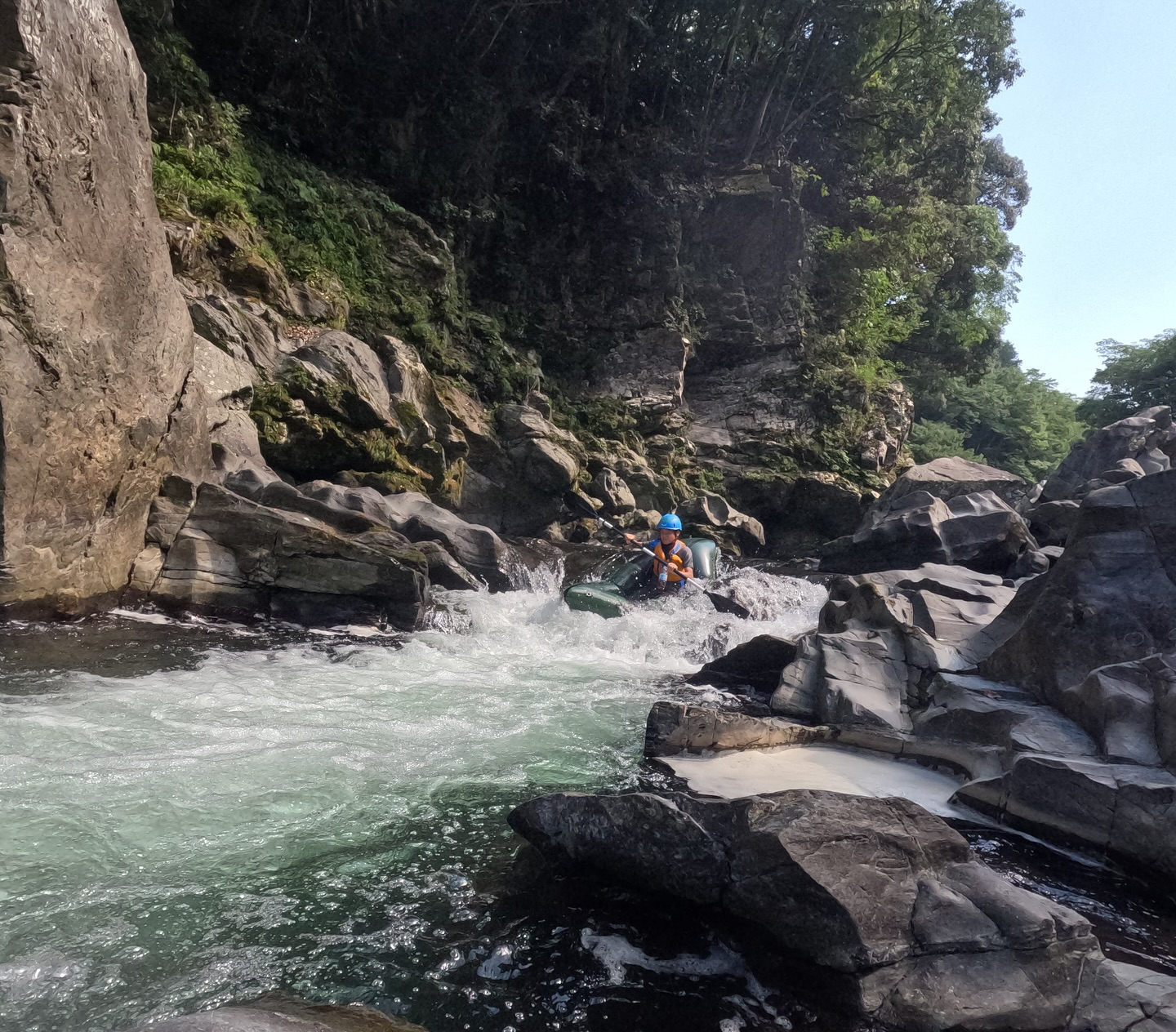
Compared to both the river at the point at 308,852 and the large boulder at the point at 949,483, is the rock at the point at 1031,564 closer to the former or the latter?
the large boulder at the point at 949,483

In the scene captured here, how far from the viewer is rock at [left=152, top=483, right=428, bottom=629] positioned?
7066mm

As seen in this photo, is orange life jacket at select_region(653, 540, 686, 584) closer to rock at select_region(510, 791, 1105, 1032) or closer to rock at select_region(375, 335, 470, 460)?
rock at select_region(375, 335, 470, 460)

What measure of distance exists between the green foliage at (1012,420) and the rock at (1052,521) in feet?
62.7

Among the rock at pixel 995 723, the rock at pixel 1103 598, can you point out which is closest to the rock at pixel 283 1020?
the rock at pixel 995 723

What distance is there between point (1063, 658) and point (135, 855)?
5.10 m

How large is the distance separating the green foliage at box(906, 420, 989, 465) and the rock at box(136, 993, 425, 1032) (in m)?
26.5

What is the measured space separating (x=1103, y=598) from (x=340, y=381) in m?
9.50

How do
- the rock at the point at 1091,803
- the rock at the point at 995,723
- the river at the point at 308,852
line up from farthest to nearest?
the rock at the point at 995,723 < the rock at the point at 1091,803 < the river at the point at 308,852

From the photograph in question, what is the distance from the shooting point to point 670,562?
33.8 ft

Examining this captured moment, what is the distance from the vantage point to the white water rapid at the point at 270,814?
2301 millimetres

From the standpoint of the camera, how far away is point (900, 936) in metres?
2.30

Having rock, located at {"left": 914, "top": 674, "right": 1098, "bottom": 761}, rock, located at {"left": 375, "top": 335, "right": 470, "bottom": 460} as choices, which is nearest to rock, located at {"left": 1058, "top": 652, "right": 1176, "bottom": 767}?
rock, located at {"left": 914, "top": 674, "right": 1098, "bottom": 761}

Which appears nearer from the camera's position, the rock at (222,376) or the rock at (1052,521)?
the rock at (222,376)

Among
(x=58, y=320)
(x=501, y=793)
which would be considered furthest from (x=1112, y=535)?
(x=58, y=320)
